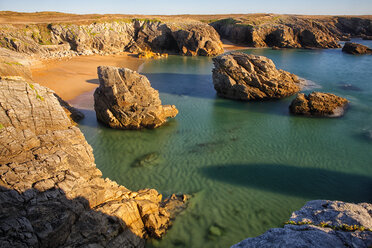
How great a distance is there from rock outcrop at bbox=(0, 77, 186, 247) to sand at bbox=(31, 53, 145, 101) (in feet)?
70.7

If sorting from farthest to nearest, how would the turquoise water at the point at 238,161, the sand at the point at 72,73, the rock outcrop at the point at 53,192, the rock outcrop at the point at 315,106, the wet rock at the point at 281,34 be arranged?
the wet rock at the point at 281,34 < the sand at the point at 72,73 < the rock outcrop at the point at 315,106 < the turquoise water at the point at 238,161 < the rock outcrop at the point at 53,192

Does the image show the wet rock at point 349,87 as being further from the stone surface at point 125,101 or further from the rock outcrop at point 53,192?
the rock outcrop at point 53,192

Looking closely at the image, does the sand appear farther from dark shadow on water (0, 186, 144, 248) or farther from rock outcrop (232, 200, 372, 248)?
rock outcrop (232, 200, 372, 248)

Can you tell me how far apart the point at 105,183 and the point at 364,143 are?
23061mm

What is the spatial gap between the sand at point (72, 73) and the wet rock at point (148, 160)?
728 inches

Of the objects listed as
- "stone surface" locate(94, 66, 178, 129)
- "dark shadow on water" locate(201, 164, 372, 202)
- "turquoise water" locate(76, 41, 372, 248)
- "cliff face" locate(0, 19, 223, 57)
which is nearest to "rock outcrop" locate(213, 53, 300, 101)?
"turquoise water" locate(76, 41, 372, 248)

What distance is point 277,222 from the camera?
13047 millimetres

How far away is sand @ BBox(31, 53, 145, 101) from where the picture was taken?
3528 centimetres

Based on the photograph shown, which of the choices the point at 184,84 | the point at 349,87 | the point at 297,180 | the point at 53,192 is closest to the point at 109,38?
the point at 184,84

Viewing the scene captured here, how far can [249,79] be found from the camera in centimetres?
3209

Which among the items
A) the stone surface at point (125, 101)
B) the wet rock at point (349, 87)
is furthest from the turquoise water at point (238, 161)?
the wet rock at point (349, 87)

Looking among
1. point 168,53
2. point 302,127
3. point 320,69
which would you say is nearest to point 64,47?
point 168,53

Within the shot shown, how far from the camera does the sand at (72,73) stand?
3528cm

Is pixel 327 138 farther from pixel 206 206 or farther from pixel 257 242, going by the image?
pixel 257 242
